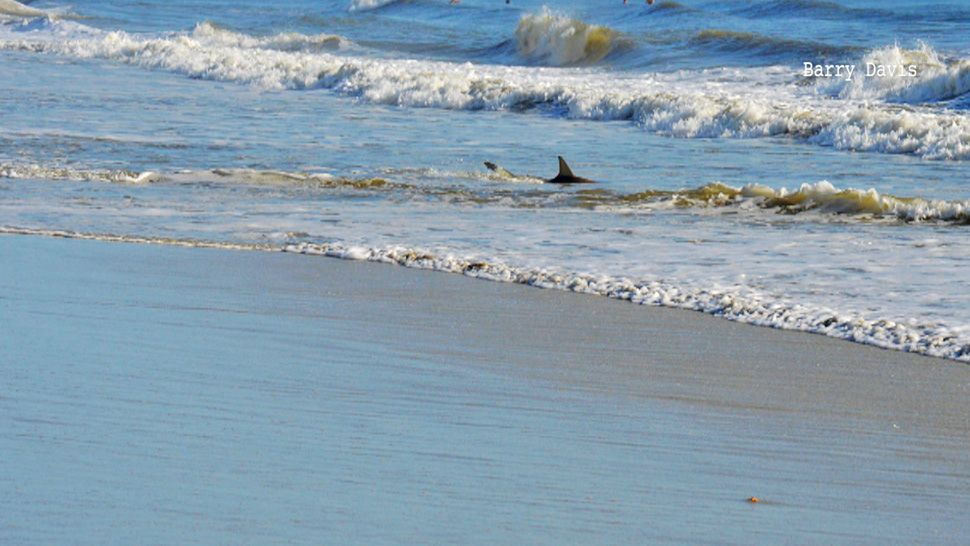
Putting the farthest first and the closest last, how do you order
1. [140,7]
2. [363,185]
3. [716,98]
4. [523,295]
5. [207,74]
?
[140,7]
[207,74]
[716,98]
[363,185]
[523,295]

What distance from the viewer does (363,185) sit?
40.9 feet

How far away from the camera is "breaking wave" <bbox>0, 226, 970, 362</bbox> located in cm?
650

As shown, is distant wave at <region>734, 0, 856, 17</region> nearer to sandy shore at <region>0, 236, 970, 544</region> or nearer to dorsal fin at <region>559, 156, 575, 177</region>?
dorsal fin at <region>559, 156, 575, 177</region>

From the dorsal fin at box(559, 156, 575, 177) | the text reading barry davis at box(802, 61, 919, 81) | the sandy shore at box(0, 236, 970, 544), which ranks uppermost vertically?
the text reading barry davis at box(802, 61, 919, 81)

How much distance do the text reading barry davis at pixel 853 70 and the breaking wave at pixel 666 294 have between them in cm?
1412

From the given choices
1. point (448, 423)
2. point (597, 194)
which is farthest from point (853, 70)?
point (448, 423)

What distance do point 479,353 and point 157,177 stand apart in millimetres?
7137

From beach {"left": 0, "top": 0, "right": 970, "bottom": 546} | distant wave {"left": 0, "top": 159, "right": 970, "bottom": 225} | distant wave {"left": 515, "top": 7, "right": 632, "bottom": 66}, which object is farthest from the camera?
distant wave {"left": 515, "top": 7, "right": 632, "bottom": 66}

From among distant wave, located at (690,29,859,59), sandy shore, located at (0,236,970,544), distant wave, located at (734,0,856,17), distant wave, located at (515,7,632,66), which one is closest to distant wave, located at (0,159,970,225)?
sandy shore, located at (0,236,970,544)

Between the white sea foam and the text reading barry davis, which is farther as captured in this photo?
the text reading barry davis

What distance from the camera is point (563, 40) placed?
31609mm

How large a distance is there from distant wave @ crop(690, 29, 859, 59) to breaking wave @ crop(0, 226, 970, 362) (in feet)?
58.6

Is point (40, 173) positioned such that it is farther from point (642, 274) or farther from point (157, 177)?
point (642, 274)

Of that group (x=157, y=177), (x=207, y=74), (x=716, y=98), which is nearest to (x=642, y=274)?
(x=157, y=177)
